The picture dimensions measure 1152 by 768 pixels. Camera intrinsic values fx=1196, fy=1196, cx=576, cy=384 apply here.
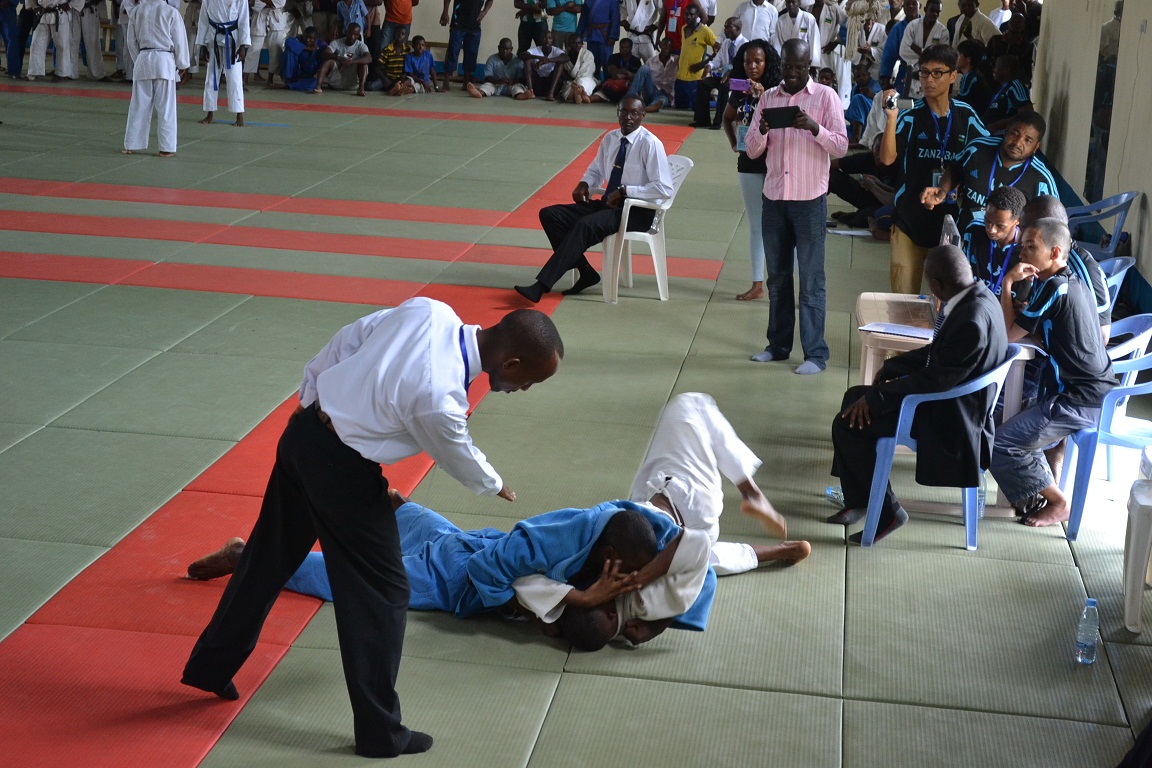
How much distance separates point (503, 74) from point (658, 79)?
282 cm

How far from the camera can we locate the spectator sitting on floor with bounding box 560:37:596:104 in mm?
19797

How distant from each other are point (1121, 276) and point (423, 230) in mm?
5876

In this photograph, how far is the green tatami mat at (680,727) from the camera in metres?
3.65

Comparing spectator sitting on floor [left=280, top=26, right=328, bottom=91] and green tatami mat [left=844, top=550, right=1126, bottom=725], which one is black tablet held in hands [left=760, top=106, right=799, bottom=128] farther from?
spectator sitting on floor [left=280, top=26, right=328, bottom=91]

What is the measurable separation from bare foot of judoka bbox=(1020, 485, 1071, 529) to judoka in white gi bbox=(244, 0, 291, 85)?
1729 centimetres

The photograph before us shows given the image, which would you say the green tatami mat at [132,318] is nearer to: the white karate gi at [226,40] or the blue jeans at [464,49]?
the white karate gi at [226,40]

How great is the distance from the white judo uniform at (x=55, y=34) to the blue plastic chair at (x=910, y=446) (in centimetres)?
1850

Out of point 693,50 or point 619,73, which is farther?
point 619,73

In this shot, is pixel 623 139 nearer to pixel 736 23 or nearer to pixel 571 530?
pixel 571 530

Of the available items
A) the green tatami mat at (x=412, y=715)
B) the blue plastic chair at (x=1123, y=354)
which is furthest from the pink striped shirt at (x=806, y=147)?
the green tatami mat at (x=412, y=715)

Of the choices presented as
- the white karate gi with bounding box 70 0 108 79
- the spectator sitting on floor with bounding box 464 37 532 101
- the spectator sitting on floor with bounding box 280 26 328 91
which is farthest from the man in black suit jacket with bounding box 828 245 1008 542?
the white karate gi with bounding box 70 0 108 79

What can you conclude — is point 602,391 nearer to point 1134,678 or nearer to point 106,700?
point 1134,678

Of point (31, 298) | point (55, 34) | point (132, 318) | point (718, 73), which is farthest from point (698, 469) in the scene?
point (55, 34)

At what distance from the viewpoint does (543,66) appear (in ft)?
66.3
